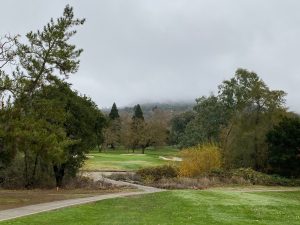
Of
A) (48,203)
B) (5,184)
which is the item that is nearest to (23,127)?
(48,203)

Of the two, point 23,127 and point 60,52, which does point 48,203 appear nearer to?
point 23,127

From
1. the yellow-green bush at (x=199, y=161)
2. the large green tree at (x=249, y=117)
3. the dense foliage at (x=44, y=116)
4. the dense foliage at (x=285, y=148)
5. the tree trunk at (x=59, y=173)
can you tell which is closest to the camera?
the dense foliage at (x=44, y=116)

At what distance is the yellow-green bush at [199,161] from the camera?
47781 mm

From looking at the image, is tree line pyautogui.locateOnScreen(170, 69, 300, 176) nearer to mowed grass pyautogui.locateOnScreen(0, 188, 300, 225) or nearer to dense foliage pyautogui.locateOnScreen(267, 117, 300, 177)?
dense foliage pyautogui.locateOnScreen(267, 117, 300, 177)

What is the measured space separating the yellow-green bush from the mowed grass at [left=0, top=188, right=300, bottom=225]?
17762 mm

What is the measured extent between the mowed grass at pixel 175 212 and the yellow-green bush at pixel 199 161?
1776 cm

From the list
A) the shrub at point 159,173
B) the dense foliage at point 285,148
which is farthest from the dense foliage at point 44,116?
the dense foliage at point 285,148

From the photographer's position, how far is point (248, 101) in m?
58.9

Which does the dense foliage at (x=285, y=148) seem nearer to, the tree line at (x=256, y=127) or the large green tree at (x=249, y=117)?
the tree line at (x=256, y=127)

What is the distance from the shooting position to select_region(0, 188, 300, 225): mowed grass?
61.1ft

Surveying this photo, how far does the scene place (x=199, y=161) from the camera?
4878 centimetres

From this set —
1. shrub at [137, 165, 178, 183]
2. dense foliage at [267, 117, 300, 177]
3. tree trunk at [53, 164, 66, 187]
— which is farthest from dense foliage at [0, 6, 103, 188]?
dense foliage at [267, 117, 300, 177]

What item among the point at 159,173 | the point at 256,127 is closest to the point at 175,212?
the point at 159,173

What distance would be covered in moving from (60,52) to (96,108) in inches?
462
